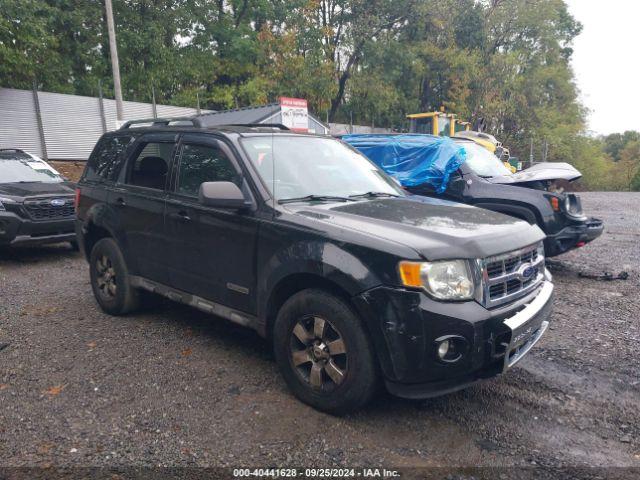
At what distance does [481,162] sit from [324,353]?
5.68 metres

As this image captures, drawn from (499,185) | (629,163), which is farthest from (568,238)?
(629,163)

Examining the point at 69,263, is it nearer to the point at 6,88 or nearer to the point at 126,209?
the point at 126,209

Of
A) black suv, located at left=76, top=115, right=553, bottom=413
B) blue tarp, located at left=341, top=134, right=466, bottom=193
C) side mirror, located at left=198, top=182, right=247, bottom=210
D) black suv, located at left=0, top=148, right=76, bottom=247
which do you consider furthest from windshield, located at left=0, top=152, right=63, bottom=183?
side mirror, located at left=198, top=182, right=247, bottom=210

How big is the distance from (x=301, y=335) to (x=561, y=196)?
479 centimetres

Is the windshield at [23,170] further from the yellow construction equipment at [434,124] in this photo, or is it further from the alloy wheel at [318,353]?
the yellow construction equipment at [434,124]

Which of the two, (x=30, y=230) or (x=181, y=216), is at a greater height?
(x=181, y=216)

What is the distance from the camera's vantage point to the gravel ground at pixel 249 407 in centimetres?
280

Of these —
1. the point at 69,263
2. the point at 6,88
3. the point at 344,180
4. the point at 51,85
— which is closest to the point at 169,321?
the point at 344,180

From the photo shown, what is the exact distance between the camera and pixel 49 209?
25.1ft

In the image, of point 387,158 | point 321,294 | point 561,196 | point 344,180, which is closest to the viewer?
point 321,294

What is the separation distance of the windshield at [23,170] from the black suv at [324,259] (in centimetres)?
455

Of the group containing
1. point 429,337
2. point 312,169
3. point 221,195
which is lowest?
point 429,337

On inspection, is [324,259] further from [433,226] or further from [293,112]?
[293,112]

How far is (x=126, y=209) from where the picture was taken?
15.1ft
